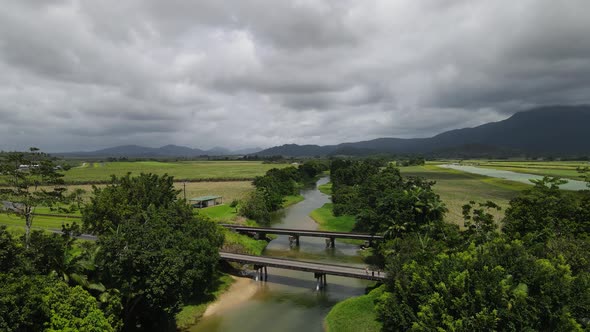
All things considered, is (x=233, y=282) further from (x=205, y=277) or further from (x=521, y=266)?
(x=521, y=266)

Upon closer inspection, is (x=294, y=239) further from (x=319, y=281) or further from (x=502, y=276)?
(x=502, y=276)

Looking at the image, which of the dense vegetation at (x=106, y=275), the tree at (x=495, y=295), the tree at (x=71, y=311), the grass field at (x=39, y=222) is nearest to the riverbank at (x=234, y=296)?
the dense vegetation at (x=106, y=275)

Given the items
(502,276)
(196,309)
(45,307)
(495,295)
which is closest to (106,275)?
(45,307)

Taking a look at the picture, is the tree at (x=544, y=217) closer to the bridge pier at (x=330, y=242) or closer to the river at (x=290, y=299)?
the river at (x=290, y=299)

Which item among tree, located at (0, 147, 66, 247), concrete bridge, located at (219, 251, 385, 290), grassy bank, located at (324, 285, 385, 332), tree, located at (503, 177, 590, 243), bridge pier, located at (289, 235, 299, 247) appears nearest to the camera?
tree, located at (0, 147, 66, 247)

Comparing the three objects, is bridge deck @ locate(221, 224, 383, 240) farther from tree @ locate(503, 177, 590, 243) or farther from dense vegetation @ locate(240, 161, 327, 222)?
tree @ locate(503, 177, 590, 243)

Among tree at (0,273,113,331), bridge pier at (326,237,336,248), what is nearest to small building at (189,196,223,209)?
bridge pier at (326,237,336,248)

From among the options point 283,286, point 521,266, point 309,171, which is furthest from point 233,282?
point 309,171
